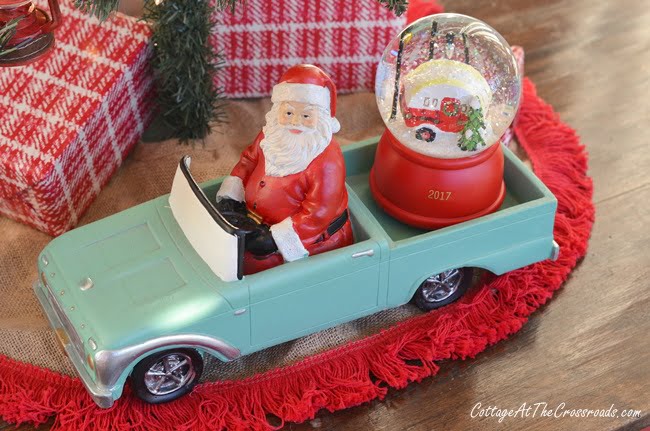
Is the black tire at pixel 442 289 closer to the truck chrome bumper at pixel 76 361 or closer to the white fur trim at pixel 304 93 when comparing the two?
the white fur trim at pixel 304 93

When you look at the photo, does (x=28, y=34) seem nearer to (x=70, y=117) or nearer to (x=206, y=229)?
(x=70, y=117)

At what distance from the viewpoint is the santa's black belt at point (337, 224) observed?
1274 millimetres

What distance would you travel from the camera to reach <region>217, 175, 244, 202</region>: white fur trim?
1.31m

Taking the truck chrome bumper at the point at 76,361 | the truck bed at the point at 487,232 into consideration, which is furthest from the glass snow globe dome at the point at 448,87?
the truck chrome bumper at the point at 76,361

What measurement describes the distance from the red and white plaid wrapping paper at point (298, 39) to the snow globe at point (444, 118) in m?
0.33

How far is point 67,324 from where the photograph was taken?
1239 mm

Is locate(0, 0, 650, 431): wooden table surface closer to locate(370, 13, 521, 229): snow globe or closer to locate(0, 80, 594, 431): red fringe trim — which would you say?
locate(0, 80, 594, 431): red fringe trim

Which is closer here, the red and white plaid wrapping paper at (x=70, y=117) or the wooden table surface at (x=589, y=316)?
the wooden table surface at (x=589, y=316)

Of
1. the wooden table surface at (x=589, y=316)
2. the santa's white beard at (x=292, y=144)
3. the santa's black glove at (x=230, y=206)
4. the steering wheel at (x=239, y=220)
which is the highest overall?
the santa's white beard at (x=292, y=144)

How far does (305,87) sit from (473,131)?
256 millimetres

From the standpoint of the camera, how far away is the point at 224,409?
128 cm


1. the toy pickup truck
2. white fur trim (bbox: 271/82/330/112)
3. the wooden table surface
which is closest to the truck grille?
the toy pickup truck

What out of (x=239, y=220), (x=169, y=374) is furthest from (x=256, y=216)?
(x=169, y=374)

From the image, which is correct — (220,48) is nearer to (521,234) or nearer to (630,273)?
(521,234)
